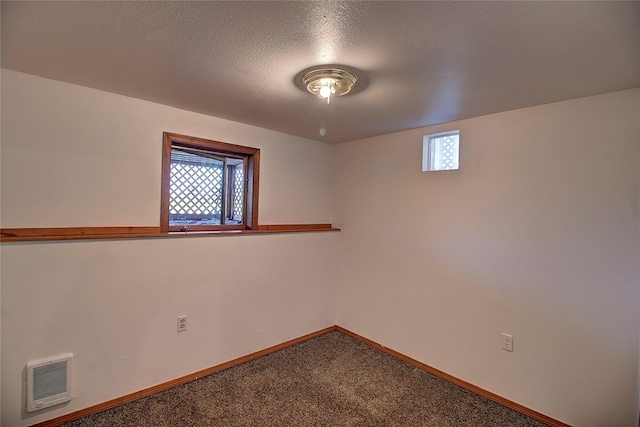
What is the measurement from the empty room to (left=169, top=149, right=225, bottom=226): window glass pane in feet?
0.06

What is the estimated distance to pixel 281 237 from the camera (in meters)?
2.97

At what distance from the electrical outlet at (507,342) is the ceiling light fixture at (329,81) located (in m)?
2.09

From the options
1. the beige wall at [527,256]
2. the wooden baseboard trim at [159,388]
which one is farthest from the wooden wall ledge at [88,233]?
the beige wall at [527,256]

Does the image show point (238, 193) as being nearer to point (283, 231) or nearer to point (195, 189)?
point (195, 189)

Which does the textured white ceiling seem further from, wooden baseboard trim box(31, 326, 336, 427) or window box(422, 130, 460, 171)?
wooden baseboard trim box(31, 326, 336, 427)

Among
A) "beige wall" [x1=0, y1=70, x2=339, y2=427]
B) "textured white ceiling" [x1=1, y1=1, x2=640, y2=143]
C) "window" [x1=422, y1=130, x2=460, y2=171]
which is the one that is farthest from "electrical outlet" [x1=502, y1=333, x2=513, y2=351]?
"beige wall" [x1=0, y1=70, x2=339, y2=427]

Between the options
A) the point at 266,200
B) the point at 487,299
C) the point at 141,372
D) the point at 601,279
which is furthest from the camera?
the point at 266,200

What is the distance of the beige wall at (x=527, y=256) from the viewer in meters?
1.80

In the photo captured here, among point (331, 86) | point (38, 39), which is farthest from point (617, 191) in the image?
point (38, 39)

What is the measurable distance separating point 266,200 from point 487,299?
2105 millimetres

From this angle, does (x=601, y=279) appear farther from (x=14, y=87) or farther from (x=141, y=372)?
(x=14, y=87)

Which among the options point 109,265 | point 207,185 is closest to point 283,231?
point 207,185

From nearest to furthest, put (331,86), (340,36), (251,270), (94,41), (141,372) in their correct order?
1. (340,36)
2. (94,41)
3. (331,86)
4. (141,372)
5. (251,270)

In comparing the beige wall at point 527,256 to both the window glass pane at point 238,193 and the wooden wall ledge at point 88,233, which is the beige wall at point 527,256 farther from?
the wooden wall ledge at point 88,233
